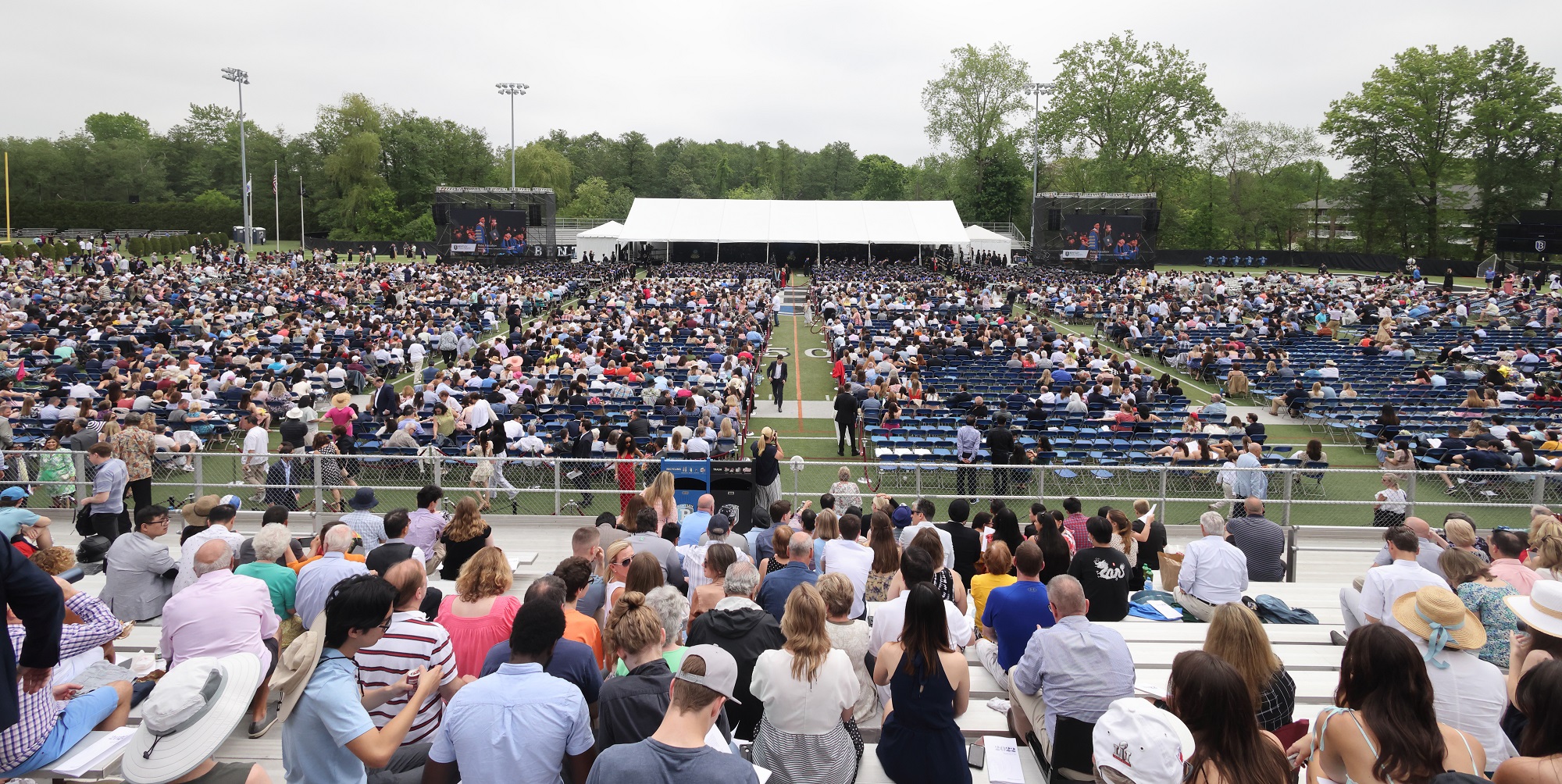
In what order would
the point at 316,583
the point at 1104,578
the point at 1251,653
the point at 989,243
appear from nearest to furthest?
1. the point at 1251,653
2. the point at 316,583
3. the point at 1104,578
4. the point at 989,243

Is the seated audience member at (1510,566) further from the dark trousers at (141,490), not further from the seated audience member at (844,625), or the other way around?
the dark trousers at (141,490)

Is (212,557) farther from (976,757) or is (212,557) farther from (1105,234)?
(1105,234)

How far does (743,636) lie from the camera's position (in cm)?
465

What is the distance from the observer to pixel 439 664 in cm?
411

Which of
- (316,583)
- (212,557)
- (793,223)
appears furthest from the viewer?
(793,223)

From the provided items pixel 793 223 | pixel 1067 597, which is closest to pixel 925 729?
pixel 1067 597

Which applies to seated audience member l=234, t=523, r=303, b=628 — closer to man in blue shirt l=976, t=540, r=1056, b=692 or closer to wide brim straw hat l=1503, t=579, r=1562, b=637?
man in blue shirt l=976, t=540, r=1056, b=692

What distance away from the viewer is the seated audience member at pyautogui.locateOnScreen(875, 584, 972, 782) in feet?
13.7

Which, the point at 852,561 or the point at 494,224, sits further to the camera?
the point at 494,224

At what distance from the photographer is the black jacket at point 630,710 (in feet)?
12.3

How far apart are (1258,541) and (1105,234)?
4283 cm

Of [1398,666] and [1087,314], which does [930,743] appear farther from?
[1087,314]

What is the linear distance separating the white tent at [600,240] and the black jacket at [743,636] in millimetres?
44684

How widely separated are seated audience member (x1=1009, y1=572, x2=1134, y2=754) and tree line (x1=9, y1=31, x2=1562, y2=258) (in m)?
54.4
